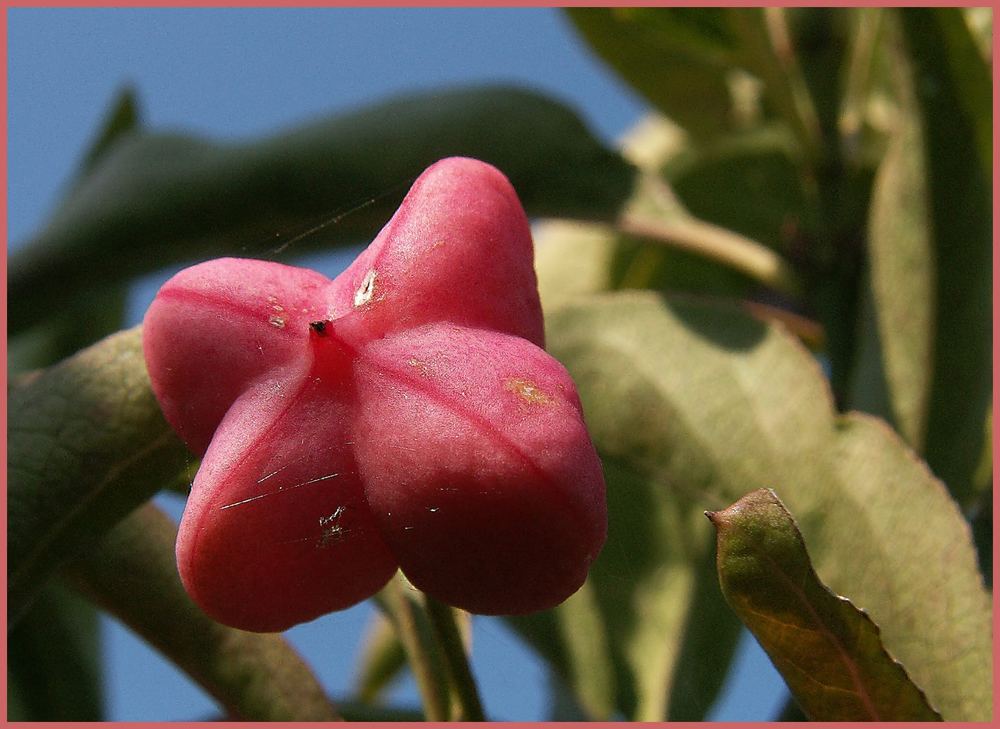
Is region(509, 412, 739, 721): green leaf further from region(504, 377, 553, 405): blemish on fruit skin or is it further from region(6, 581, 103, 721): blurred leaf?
region(504, 377, 553, 405): blemish on fruit skin

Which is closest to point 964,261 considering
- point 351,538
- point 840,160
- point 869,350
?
point 869,350

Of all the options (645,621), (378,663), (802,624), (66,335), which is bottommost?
(378,663)

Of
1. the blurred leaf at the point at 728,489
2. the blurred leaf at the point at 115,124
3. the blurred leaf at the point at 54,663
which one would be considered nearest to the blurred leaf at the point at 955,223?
the blurred leaf at the point at 728,489

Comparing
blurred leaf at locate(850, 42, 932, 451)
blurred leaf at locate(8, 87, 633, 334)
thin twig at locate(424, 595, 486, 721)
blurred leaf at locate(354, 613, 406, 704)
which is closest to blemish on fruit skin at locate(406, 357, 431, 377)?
thin twig at locate(424, 595, 486, 721)

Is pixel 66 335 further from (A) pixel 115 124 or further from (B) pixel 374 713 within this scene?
(B) pixel 374 713

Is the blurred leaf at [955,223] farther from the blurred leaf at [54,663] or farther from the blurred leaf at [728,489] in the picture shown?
the blurred leaf at [54,663]

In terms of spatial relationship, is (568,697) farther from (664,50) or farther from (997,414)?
(664,50)

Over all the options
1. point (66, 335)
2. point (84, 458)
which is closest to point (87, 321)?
point (66, 335)
